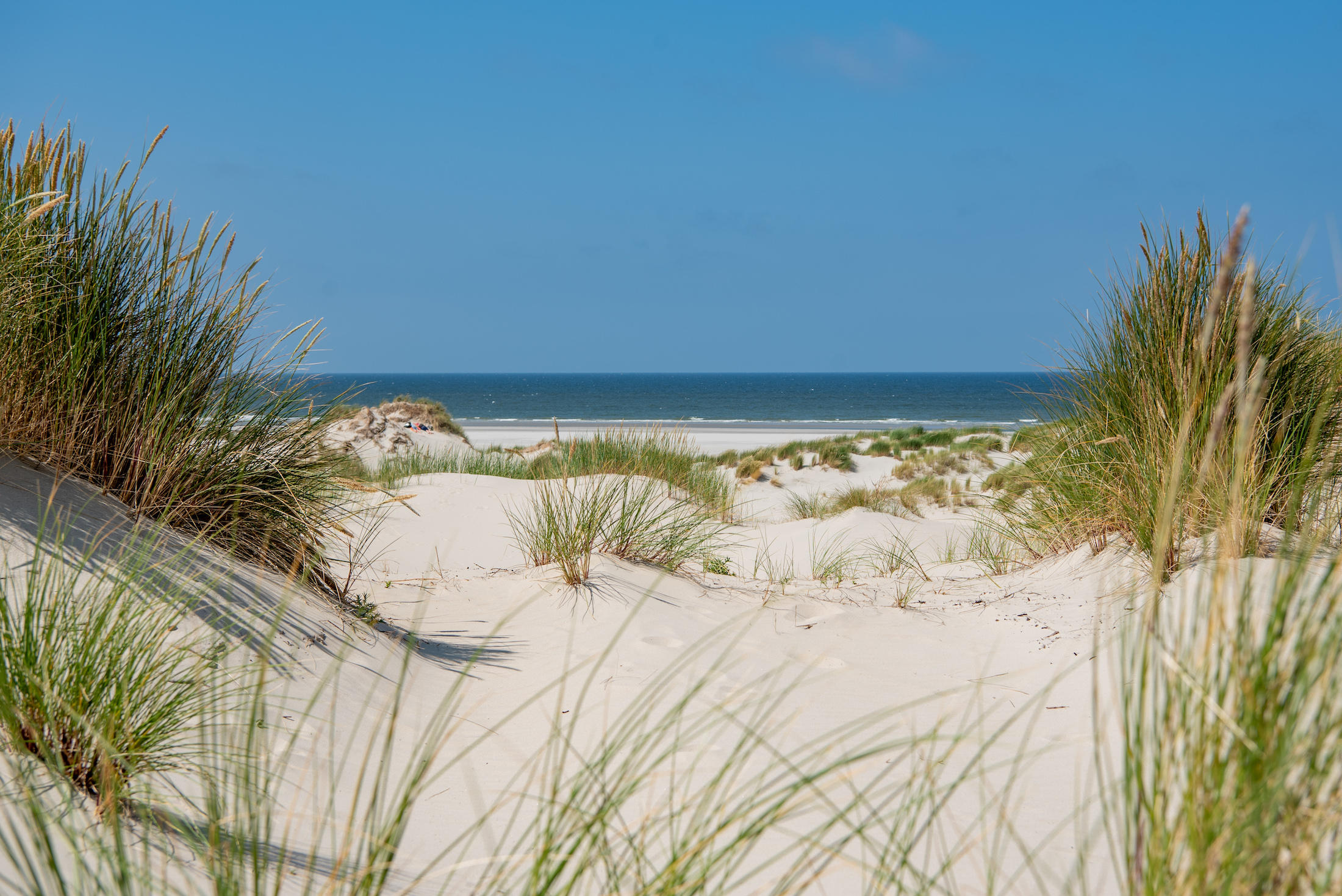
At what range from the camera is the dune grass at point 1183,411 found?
3.60 meters

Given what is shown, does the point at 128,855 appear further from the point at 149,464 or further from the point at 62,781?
the point at 149,464

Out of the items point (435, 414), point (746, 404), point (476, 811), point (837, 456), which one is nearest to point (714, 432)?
point (837, 456)

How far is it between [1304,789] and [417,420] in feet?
55.5

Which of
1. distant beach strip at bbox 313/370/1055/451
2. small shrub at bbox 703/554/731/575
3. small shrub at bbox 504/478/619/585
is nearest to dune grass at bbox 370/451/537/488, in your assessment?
distant beach strip at bbox 313/370/1055/451

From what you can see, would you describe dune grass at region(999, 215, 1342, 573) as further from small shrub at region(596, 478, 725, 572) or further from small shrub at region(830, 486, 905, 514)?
small shrub at region(830, 486, 905, 514)

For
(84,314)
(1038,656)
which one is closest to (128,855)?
(84,314)

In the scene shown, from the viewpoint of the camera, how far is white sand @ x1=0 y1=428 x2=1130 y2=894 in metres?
2.38

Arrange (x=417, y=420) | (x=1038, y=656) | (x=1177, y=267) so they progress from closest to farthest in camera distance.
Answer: (x=1038, y=656)
(x=1177, y=267)
(x=417, y=420)

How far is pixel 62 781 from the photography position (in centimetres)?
146

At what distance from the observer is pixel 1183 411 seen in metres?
3.74

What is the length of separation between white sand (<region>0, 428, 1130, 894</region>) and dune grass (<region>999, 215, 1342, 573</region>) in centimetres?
34

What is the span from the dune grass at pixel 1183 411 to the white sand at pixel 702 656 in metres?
0.34

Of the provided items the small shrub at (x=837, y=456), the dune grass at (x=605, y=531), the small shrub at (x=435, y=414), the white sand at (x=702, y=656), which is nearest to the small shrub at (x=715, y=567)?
the dune grass at (x=605, y=531)

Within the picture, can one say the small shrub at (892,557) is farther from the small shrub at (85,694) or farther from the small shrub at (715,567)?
the small shrub at (85,694)
